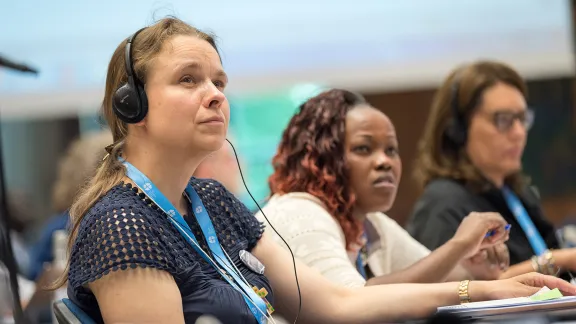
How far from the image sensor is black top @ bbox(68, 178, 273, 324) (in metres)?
1.31

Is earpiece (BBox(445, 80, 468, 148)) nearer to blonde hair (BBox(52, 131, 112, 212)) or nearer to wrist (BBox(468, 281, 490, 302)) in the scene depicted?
wrist (BBox(468, 281, 490, 302))

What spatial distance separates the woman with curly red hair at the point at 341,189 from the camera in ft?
6.25

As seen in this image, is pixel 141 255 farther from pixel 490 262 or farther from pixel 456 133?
pixel 456 133

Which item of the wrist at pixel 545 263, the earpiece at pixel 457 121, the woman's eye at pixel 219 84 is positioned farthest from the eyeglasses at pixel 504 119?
the woman's eye at pixel 219 84

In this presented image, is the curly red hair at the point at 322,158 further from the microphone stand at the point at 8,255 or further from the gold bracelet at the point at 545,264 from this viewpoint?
the microphone stand at the point at 8,255

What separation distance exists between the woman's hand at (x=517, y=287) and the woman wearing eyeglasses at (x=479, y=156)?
2.65 ft

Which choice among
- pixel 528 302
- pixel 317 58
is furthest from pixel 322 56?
pixel 528 302

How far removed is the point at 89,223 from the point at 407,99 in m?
4.11

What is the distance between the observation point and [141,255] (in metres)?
1.31

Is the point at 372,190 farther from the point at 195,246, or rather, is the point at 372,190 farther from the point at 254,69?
the point at 254,69

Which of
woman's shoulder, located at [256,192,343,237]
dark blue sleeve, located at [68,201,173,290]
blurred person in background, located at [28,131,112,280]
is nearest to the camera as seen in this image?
dark blue sleeve, located at [68,201,173,290]

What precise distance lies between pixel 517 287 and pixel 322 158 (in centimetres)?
66

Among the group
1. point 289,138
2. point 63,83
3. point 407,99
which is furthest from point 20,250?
point 407,99

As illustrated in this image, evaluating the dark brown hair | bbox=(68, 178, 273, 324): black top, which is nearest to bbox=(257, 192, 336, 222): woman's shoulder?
bbox=(68, 178, 273, 324): black top
